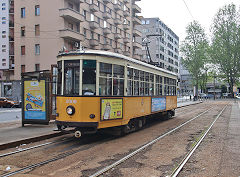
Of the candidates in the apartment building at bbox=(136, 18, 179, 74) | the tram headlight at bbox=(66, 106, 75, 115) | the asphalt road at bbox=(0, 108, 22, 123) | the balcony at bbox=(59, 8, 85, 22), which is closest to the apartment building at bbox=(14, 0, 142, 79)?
the balcony at bbox=(59, 8, 85, 22)

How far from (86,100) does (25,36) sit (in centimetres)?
3005

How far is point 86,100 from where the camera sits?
307 inches

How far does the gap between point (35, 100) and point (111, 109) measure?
425 centimetres

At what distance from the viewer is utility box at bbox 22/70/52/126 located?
10781mm

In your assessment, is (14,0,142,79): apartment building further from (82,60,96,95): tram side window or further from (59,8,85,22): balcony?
(82,60,96,95): tram side window

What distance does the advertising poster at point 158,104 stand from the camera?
12027 millimetres

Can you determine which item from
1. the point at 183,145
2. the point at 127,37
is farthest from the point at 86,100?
the point at 127,37

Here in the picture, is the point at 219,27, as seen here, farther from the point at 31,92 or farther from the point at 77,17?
the point at 31,92

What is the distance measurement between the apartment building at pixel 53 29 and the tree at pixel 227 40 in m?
24.5

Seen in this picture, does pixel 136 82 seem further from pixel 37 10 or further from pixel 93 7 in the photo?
pixel 93 7

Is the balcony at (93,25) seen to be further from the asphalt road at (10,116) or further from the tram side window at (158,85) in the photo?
the tram side window at (158,85)

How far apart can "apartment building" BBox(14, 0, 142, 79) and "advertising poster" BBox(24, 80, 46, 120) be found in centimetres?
1804

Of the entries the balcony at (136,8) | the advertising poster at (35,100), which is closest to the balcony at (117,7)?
the balcony at (136,8)

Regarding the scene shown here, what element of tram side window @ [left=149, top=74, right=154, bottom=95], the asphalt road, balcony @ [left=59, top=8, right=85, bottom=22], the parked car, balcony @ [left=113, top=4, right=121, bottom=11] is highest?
balcony @ [left=113, top=4, right=121, bottom=11]
